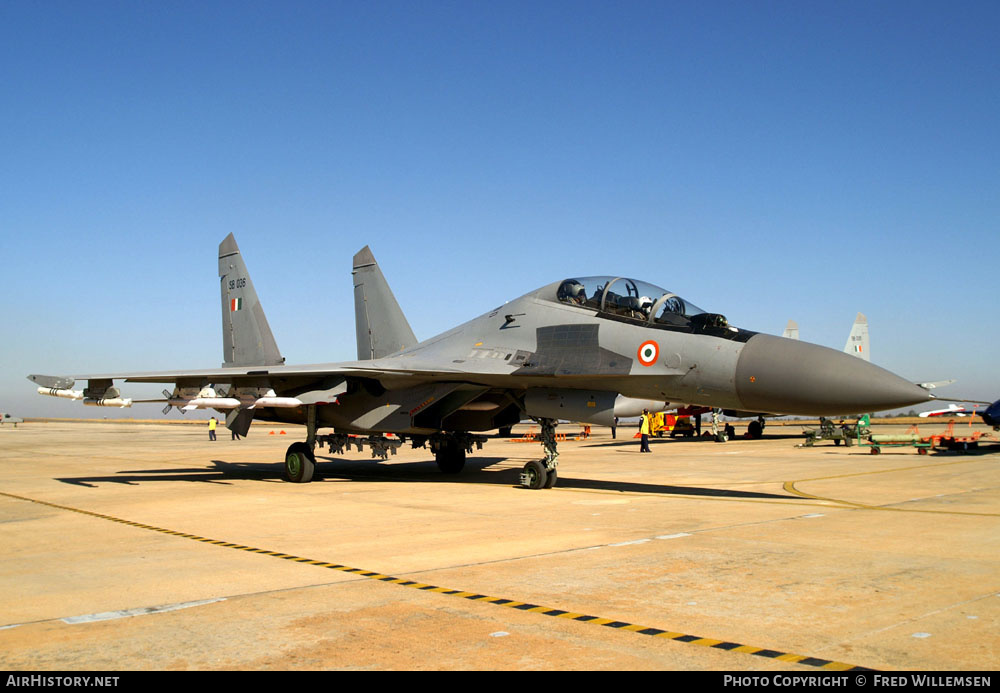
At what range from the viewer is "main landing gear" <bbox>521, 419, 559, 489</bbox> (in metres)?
12.6

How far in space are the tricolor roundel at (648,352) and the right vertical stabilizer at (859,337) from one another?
2924cm

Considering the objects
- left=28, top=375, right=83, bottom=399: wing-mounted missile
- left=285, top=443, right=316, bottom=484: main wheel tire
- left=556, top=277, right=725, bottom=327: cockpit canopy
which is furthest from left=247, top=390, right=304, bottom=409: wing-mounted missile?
left=556, top=277, right=725, bottom=327: cockpit canopy

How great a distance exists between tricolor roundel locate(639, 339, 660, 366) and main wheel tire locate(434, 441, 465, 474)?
6.61 m

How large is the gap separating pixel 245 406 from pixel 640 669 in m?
11.4

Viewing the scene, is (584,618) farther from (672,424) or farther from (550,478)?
(672,424)

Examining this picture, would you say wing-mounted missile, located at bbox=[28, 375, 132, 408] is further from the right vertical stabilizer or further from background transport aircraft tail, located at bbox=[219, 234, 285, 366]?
the right vertical stabilizer

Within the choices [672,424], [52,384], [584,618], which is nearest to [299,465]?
[52,384]

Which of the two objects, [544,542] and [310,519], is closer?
[544,542]

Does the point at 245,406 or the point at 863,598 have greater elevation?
the point at 245,406

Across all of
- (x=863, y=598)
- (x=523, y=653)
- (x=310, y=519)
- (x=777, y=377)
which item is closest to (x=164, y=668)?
(x=523, y=653)

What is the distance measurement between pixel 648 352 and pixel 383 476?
7.33 m

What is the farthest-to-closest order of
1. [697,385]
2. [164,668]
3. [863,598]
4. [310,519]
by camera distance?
[697,385], [310,519], [863,598], [164,668]

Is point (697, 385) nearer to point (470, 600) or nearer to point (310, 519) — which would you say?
point (310, 519)

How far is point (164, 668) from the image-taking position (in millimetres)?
3742
